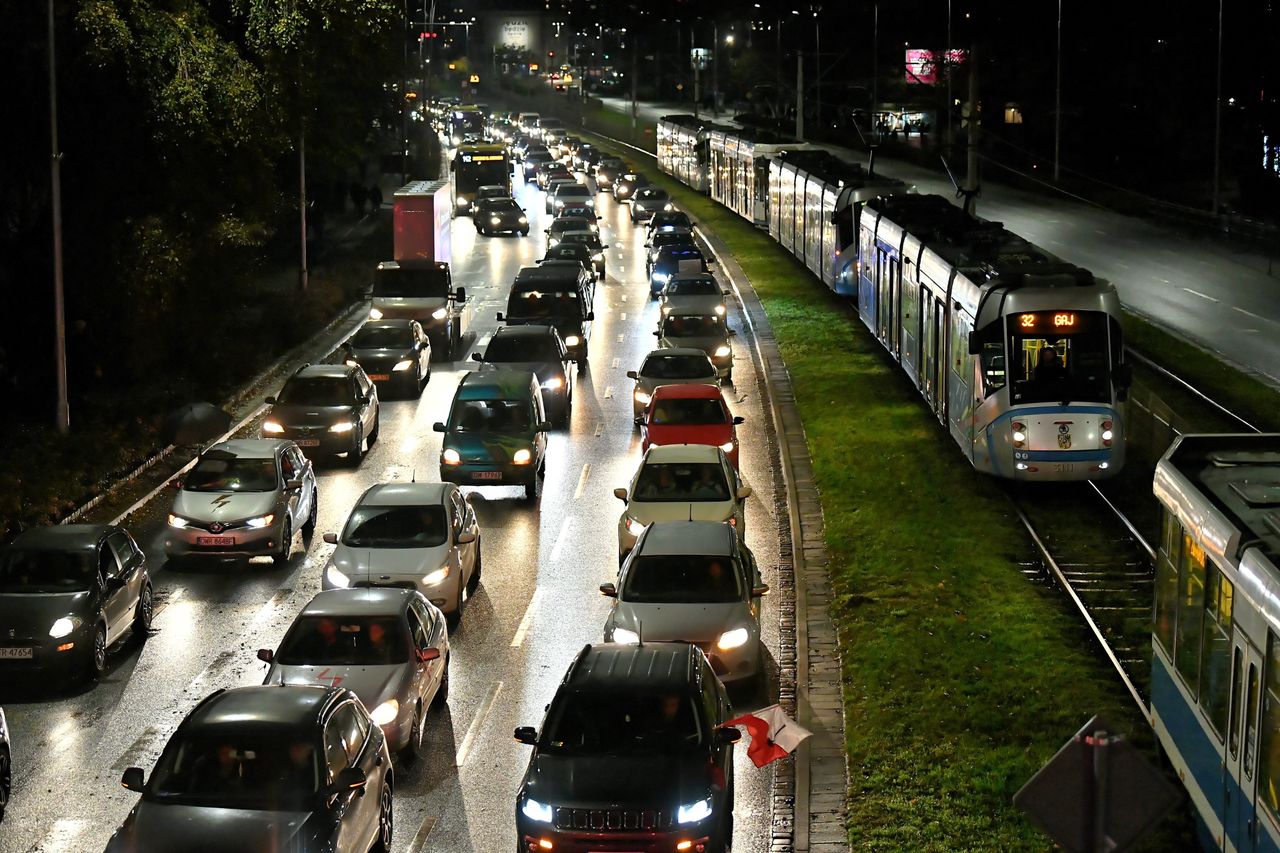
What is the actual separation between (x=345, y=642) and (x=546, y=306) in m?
26.8

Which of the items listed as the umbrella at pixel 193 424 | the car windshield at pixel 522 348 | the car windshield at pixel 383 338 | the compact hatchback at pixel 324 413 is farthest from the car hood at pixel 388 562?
the car windshield at pixel 383 338

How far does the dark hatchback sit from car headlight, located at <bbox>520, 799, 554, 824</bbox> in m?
7.48

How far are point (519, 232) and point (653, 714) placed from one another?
6410 cm

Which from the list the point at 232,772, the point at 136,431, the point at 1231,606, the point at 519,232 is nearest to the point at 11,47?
the point at 136,431

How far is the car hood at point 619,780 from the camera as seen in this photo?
1281cm

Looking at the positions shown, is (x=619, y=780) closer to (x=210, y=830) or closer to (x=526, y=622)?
(x=210, y=830)

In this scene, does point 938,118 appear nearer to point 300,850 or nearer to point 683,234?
point 683,234

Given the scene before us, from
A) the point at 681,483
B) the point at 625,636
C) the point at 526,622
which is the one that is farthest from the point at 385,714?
the point at 681,483

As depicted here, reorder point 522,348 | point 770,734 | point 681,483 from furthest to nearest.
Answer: point 522,348
point 681,483
point 770,734

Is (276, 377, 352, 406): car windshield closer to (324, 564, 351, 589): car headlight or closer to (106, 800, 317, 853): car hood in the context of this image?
(324, 564, 351, 589): car headlight

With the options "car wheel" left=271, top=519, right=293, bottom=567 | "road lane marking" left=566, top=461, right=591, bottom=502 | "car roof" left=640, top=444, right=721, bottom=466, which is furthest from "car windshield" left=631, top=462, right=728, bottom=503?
"car wheel" left=271, top=519, right=293, bottom=567

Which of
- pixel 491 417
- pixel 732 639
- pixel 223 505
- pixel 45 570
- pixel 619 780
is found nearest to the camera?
pixel 619 780

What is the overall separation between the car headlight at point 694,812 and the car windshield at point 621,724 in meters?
0.55

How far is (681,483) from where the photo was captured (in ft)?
77.2
